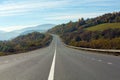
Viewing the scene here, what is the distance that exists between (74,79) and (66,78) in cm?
65

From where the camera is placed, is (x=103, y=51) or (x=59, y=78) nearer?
(x=59, y=78)

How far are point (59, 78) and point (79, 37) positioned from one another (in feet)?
551

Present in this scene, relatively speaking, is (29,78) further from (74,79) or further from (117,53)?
(117,53)

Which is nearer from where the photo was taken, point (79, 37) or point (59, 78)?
point (59, 78)

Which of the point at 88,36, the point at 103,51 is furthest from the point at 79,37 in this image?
the point at 103,51

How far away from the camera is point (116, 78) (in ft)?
46.4

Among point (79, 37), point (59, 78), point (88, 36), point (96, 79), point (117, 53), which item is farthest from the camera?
point (79, 37)

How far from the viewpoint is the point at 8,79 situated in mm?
15500

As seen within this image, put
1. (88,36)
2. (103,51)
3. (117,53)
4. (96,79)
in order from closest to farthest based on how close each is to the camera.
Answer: (96,79) → (117,53) → (103,51) → (88,36)

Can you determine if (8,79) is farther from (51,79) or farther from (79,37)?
(79,37)

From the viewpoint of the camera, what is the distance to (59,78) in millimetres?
15023

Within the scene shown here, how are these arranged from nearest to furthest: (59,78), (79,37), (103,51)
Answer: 1. (59,78)
2. (103,51)
3. (79,37)

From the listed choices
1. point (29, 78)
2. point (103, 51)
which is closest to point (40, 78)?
point (29, 78)

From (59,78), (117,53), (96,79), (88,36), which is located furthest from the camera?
(88,36)
